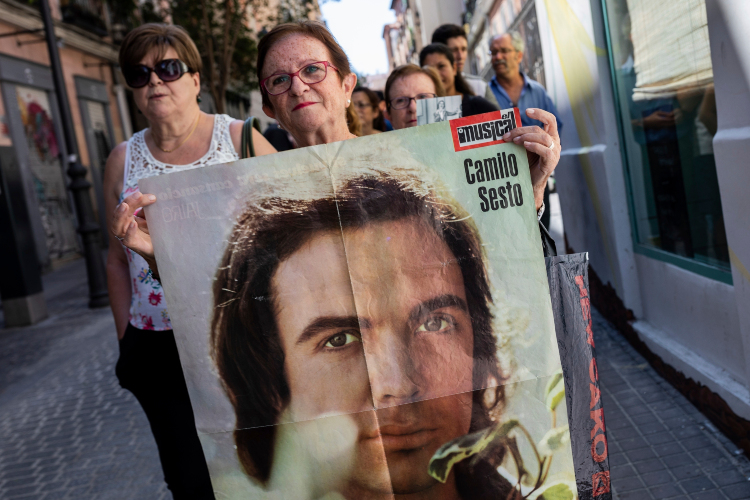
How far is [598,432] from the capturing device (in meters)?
1.53

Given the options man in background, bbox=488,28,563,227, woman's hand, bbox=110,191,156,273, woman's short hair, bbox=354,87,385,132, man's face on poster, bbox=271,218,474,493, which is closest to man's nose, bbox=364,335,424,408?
man's face on poster, bbox=271,218,474,493

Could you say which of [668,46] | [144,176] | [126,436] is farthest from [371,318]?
[126,436]

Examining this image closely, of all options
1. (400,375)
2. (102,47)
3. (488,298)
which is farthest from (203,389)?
(102,47)

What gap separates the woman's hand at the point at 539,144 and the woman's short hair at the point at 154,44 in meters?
1.26

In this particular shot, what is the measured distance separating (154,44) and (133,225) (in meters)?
0.94

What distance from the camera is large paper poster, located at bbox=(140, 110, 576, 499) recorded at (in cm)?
140

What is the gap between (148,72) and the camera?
2223 millimetres

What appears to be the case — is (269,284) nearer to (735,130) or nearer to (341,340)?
(341,340)

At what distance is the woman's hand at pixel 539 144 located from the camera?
4.53 feet

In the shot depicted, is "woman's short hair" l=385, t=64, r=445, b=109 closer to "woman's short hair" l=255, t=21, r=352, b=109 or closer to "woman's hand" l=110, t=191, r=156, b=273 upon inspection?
"woman's short hair" l=255, t=21, r=352, b=109

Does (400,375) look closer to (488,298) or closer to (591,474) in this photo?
(488,298)

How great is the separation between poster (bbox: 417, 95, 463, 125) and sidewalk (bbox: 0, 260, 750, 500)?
1.79 meters

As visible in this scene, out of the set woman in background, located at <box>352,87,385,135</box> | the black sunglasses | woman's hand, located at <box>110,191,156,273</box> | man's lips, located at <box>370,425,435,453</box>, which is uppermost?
woman in background, located at <box>352,87,385,135</box>

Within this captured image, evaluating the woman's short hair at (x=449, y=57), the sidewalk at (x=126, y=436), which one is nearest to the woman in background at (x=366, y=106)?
the woman's short hair at (x=449, y=57)
